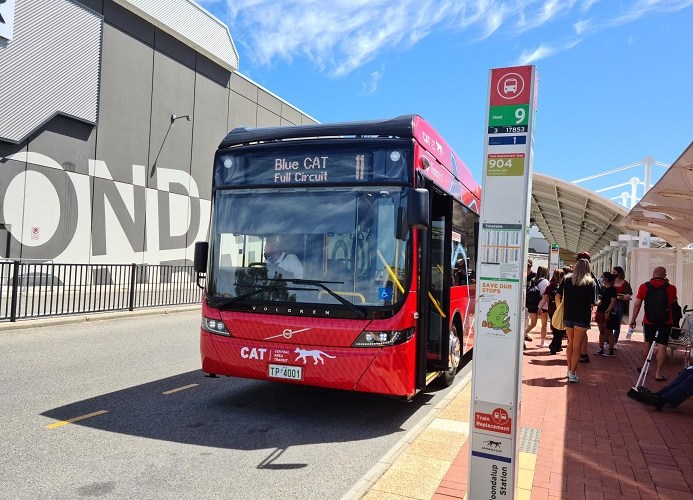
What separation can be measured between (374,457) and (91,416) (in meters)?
2.94

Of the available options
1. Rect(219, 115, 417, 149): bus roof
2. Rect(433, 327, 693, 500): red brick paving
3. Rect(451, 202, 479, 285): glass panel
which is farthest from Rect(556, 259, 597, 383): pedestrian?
Rect(219, 115, 417, 149): bus roof

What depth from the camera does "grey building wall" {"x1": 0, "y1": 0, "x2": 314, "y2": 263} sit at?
1883 cm

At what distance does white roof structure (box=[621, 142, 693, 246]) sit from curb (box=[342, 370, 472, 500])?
13.5 ft

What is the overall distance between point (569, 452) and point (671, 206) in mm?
7395

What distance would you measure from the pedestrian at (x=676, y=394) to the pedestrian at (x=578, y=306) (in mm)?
1326

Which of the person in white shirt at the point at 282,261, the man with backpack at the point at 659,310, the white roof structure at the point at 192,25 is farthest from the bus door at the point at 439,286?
the white roof structure at the point at 192,25

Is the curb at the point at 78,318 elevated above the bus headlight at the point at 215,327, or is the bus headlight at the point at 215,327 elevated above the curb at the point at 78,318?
the bus headlight at the point at 215,327

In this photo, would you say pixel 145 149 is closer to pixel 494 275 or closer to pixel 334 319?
pixel 334 319

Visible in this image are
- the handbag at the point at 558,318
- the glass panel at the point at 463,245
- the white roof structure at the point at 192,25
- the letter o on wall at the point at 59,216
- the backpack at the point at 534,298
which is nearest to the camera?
the glass panel at the point at 463,245

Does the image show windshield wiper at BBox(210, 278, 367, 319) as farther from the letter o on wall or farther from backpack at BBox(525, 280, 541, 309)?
the letter o on wall

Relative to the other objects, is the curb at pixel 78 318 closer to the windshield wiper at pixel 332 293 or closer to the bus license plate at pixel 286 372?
the bus license plate at pixel 286 372

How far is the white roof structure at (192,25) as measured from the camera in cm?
2334

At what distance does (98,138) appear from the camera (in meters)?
21.4

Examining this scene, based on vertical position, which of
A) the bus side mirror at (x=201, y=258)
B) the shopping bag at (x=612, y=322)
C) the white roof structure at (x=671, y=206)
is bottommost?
the shopping bag at (x=612, y=322)
